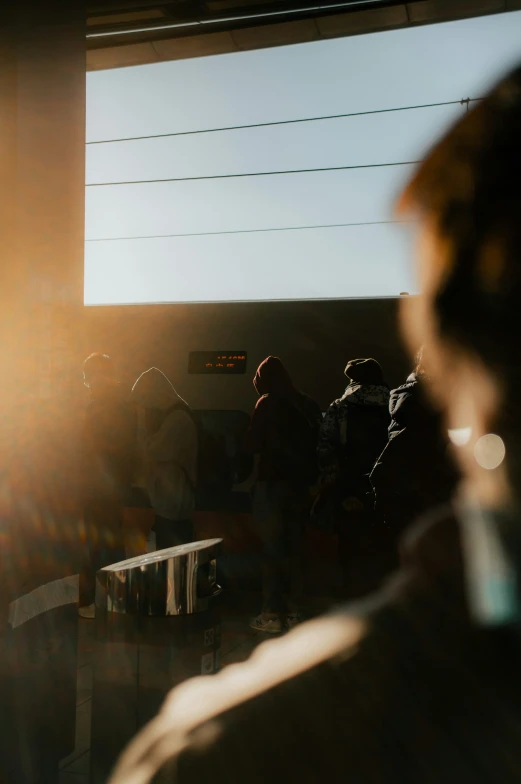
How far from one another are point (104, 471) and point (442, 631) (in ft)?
17.5

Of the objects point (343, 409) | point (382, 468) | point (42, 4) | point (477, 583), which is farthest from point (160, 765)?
point (343, 409)

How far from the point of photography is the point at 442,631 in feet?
2.04

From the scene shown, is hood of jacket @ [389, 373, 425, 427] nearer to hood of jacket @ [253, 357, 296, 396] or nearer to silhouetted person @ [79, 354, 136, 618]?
hood of jacket @ [253, 357, 296, 396]

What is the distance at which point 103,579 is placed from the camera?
2662mm

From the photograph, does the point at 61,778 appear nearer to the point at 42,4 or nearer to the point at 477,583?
the point at 477,583

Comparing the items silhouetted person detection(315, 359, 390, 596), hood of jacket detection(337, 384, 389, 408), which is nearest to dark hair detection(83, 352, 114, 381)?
silhouetted person detection(315, 359, 390, 596)

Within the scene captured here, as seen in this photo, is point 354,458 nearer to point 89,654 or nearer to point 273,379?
point 273,379

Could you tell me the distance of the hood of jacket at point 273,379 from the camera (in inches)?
211

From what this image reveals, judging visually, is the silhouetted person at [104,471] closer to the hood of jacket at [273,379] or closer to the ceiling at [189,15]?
the hood of jacket at [273,379]

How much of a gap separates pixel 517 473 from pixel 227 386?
8.73 metres

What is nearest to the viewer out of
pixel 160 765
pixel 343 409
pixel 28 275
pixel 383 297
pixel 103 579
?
pixel 160 765

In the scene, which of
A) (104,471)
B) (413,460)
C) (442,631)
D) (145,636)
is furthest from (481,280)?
(104,471)

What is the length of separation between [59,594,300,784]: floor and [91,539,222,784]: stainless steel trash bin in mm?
846

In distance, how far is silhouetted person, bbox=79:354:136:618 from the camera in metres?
5.71
